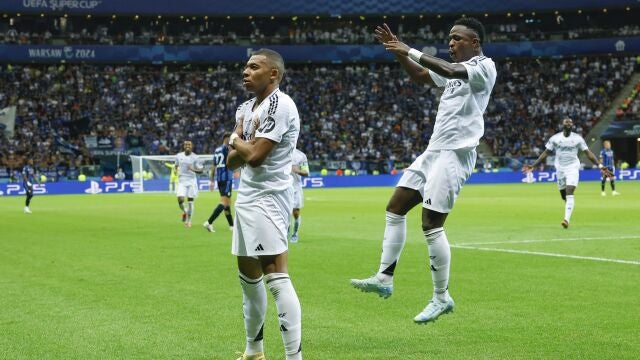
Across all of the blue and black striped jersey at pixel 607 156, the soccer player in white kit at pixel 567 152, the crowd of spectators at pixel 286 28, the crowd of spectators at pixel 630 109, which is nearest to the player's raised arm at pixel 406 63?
the soccer player in white kit at pixel 567 152

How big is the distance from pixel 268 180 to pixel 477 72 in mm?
2570

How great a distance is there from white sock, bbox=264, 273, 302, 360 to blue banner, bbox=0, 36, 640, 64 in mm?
64267

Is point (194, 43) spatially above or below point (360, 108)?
above

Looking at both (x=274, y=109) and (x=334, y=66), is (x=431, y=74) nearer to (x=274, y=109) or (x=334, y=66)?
(x=274, y=109)

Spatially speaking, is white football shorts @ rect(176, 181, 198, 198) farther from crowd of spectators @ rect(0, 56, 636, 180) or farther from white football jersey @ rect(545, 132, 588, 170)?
crowd of spectators @ rect(0, 56, 636, 180)

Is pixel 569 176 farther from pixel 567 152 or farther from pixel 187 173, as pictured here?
pixel 187 173

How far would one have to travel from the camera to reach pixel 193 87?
69.6 metres

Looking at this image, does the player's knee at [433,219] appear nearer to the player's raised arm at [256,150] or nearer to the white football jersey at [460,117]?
the white football jersey at [460,117]

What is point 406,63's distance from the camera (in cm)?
823

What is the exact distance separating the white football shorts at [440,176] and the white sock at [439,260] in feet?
0.82

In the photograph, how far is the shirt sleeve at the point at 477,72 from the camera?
7753 mm

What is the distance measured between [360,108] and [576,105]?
57.4 feet

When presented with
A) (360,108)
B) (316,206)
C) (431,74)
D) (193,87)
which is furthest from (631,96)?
(431,74)

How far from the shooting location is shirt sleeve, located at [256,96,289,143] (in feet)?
20.1
